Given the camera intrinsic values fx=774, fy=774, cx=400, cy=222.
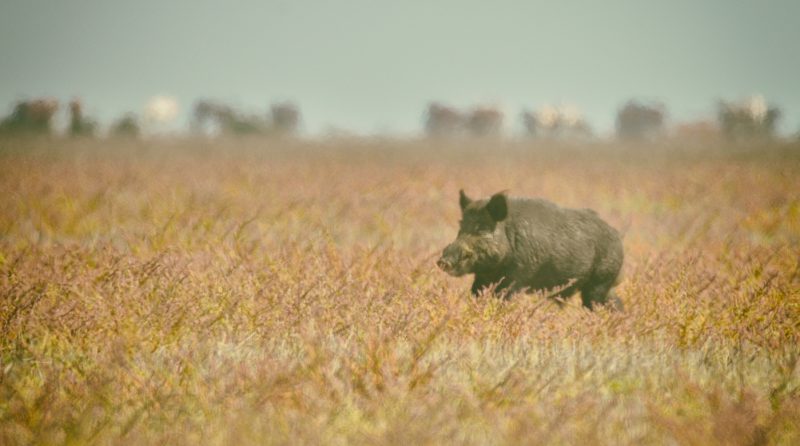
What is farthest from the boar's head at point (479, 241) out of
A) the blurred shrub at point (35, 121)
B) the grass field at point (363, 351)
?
the blurred shrub at point (35, 121)

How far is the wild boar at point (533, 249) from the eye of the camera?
5598 millimetres

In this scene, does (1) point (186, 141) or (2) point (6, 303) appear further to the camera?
(1) point (186, 141)

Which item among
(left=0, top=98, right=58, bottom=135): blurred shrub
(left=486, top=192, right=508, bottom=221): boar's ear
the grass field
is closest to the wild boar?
(left=486, top=192, right=508, bottom=221): boar's ear

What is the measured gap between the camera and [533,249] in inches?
229

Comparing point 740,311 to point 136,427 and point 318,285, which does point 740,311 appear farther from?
point 136,427

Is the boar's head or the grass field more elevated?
the boar's head

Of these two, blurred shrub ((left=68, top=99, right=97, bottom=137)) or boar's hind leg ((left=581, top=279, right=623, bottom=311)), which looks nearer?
boar's hind leg ((left=581, top=279, right=623, bottom=311))

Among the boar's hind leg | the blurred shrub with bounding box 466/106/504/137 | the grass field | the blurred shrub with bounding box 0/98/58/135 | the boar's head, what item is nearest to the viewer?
the grass field

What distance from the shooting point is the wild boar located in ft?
18.4

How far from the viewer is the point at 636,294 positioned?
19.1ft

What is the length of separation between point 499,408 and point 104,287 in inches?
111

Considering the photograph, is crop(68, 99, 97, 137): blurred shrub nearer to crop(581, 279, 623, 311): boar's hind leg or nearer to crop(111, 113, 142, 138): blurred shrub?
crop(111, 113, 142, 138): blurred shrub

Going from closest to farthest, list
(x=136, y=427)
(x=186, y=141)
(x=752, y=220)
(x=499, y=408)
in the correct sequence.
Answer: (x=136, y=427), (x=499, y=408), (x=752, y=220), (x=186, y=141)

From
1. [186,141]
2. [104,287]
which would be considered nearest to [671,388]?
[104,287]
